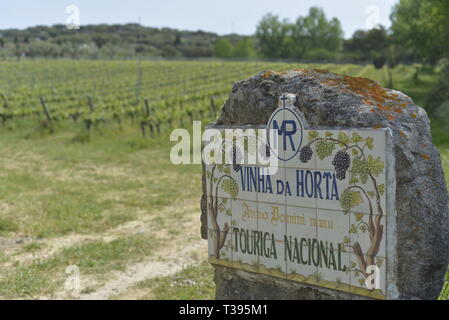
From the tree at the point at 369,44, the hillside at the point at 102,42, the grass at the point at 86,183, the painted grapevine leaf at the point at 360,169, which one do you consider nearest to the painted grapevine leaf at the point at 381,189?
the painted grapevine leaf at the point at 360,169

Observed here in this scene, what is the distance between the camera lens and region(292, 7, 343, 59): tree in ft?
191

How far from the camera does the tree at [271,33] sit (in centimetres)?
6206

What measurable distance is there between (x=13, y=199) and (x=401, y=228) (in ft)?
28.4

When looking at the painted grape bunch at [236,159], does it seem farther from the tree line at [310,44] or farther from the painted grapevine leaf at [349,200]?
the tree line at [310,44]

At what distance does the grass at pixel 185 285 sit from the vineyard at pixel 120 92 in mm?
3996

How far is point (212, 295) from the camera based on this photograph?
19.0ft

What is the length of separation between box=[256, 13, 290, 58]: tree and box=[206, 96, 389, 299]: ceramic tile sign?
58.5 metres

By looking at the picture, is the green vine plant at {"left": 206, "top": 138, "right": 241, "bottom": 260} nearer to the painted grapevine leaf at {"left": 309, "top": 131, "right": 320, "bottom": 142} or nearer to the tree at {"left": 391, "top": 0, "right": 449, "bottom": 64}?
the painted grapevine leaf at {"left": 309, "top": 131, "right": 320, "bottom": 142}

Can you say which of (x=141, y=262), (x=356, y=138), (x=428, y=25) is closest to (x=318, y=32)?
(x=428, y=25)

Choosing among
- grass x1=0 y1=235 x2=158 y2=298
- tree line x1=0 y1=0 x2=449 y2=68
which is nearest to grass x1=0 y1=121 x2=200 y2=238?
grass x1=0 y1=235 x2=158 y2=298

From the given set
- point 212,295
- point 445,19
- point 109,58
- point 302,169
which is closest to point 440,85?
point 445,19

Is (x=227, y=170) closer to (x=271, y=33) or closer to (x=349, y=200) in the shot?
(x=349, y=200)

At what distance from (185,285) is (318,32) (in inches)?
2368

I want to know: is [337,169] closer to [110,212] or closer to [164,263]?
[164,263]
